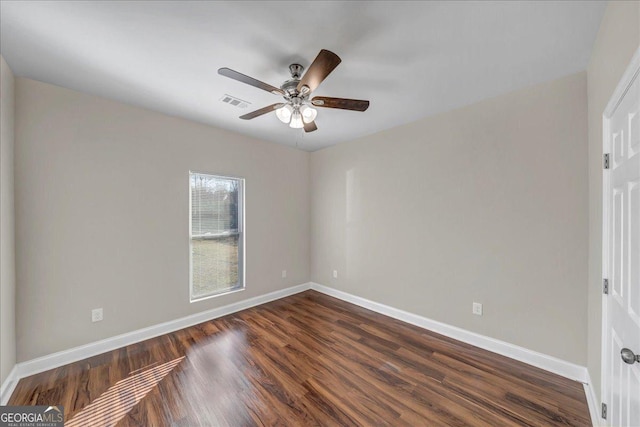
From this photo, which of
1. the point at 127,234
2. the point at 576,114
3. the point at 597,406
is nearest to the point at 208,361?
the point at 127,234

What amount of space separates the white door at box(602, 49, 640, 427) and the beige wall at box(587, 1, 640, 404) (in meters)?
0.14

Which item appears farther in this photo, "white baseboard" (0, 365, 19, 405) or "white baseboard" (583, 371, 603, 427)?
"white baseboard" (0, 365, 19, 405)

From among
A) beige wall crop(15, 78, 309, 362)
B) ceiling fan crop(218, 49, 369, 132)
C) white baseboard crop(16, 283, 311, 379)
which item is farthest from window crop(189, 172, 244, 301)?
ceiling fan crop(218, 49, 369, 132)

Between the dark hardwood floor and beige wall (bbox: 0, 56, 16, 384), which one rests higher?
beige wall (bbox: 0, 56, 16, 384)

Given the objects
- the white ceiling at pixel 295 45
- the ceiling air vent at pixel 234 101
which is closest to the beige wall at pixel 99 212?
the white ceiling at pixel 295 45

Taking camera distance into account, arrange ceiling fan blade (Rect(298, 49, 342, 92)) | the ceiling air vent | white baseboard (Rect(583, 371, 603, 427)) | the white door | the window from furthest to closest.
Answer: the window, the ceiling air vent, white baseboard (Rect(583, 371, 603, 427)), ceiling fan blade (Rect(298, 49, 342, 92)), the white door

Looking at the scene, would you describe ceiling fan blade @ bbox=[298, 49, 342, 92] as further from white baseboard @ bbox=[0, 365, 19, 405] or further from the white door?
white baseboard @ bbox=[0, 365, 19, 405]

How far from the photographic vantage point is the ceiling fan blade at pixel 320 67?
4.52 feet

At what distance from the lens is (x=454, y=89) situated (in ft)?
7.45

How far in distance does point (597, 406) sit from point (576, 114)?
2.16 meters

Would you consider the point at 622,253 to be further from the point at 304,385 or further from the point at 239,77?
the point at 239,77

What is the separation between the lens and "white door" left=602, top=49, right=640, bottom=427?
3.46 feet

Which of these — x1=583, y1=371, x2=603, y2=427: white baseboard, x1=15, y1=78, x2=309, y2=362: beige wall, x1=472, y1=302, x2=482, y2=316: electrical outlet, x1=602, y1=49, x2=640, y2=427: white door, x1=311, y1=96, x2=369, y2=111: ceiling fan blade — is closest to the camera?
x1=602, y1=49, x2=640, y2=427: white door

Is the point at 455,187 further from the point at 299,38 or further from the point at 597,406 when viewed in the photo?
the point at 299,38
